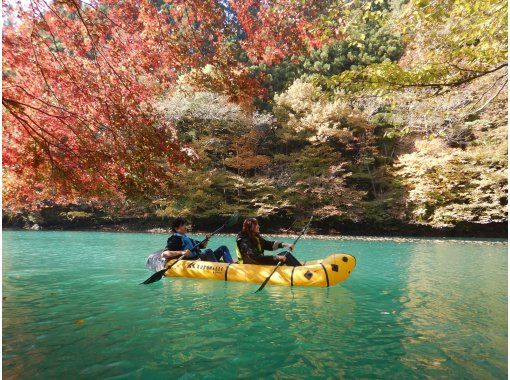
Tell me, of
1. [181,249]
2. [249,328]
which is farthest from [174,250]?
[249,328]

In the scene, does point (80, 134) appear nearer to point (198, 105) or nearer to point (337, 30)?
point (337, 30)

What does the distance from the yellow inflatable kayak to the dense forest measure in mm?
1770

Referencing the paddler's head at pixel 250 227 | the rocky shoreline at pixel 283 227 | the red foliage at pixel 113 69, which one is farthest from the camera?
the rocky shoreline at pixel 283 227

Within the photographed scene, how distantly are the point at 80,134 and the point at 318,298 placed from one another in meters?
3.92

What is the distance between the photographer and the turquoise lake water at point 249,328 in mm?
2754

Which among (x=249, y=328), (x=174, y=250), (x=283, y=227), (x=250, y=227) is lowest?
(x=249, y=328)

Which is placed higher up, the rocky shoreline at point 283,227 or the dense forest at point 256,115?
the dense forest at point 256,115

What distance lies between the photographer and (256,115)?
1909cm

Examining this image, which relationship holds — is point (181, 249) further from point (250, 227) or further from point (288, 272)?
point (288, 272)

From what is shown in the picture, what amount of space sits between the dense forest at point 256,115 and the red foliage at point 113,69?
0.02 meters

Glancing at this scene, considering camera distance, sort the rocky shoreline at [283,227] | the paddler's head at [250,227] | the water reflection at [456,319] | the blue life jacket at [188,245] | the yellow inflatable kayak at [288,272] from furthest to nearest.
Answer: the rocky shoreline at [283,227] → the blue life jacket at [188,245] → the paddler's head at [250,227] → the yellow inflatable kayak at [288,272] → the water reflection at [456,319]

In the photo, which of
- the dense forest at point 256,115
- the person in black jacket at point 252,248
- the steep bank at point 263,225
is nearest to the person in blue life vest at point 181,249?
the person in black jacket at point 252,248

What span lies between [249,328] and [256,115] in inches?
642

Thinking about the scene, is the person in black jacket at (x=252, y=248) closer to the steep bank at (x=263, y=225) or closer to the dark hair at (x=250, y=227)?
the dark hair at (x=250, y=227)
